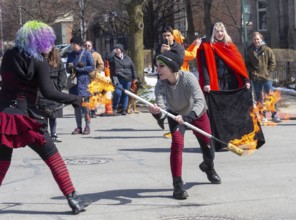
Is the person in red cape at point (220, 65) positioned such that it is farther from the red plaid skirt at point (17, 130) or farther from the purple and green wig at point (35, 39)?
the red plaid skirt at point (17, 130)

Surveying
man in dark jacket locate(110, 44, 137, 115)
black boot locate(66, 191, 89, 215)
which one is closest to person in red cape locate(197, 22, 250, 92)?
black boot locate(66, 191, 89, 215)

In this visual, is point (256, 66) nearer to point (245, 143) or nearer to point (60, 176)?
point (245, 143)

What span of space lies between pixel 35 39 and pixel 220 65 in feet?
13.5

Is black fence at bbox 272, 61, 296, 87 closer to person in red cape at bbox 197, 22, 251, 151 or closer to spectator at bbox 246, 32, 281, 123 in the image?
spectator at bbox 246, 32, 281, 123

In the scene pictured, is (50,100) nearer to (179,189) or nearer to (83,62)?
(179,189)

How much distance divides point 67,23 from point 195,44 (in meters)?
49.1

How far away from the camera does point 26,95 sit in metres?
6.23

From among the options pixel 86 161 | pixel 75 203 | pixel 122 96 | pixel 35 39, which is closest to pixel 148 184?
pixel 75 203

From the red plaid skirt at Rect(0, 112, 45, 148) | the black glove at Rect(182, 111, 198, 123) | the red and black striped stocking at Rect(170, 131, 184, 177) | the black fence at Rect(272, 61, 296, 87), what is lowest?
the black fence at Rect(272, 61, 296, 87)

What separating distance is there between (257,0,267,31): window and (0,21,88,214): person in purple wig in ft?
106

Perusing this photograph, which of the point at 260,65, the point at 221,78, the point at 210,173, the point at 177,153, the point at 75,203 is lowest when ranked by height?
the point at 210,173

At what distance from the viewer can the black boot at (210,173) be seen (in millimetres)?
7711

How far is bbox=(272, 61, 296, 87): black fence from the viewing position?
20.3 metres

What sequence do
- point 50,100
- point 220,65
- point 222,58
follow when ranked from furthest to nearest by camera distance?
point 220,65 → point 222,58 → point 50,100
